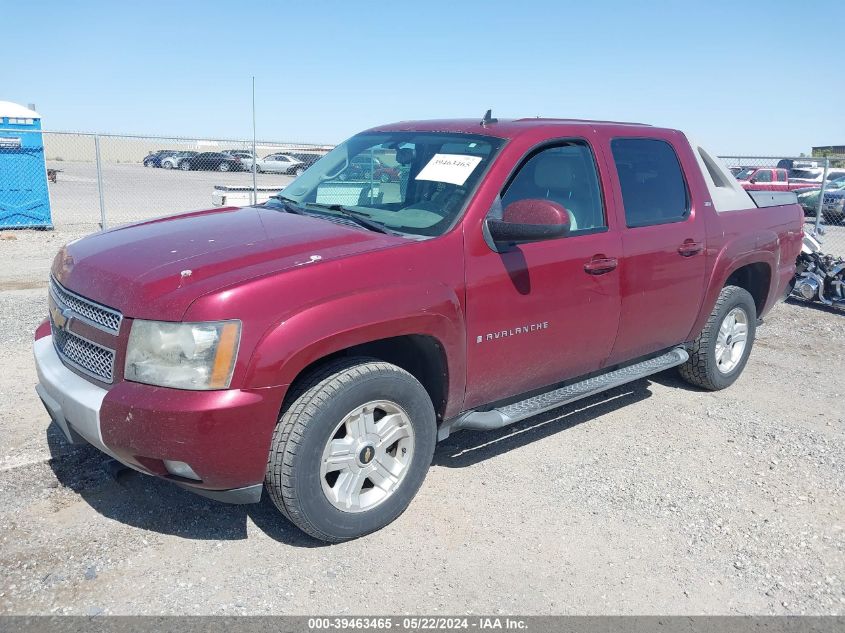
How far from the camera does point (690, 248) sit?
184 inches

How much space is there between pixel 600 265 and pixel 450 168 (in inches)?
40.1

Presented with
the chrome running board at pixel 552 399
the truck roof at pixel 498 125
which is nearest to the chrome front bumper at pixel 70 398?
the chrome running board at pixel 552 399

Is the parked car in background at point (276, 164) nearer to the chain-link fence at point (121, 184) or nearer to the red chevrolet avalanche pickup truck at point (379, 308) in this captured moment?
the chain-link fence at point (121, 184)

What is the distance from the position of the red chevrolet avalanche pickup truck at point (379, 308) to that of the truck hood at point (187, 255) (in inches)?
0.5

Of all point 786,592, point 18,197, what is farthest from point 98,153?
point 786,592

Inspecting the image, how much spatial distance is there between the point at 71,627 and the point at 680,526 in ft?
9.16

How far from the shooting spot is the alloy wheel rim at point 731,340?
5.45m

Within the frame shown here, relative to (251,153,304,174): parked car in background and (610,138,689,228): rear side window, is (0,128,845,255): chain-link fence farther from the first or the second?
(610,138,689,228): rear side window

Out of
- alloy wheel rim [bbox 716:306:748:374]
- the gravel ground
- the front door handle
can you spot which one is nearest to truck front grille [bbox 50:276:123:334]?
the gravel ground

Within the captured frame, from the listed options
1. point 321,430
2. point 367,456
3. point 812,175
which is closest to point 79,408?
point 321,430

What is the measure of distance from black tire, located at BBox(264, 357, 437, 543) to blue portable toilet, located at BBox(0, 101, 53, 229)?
12.1m

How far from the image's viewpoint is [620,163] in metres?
Result: 4.41

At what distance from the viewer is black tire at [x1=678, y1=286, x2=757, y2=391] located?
523 cm

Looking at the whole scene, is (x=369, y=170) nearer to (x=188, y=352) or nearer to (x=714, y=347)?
(x=188, y=352)
